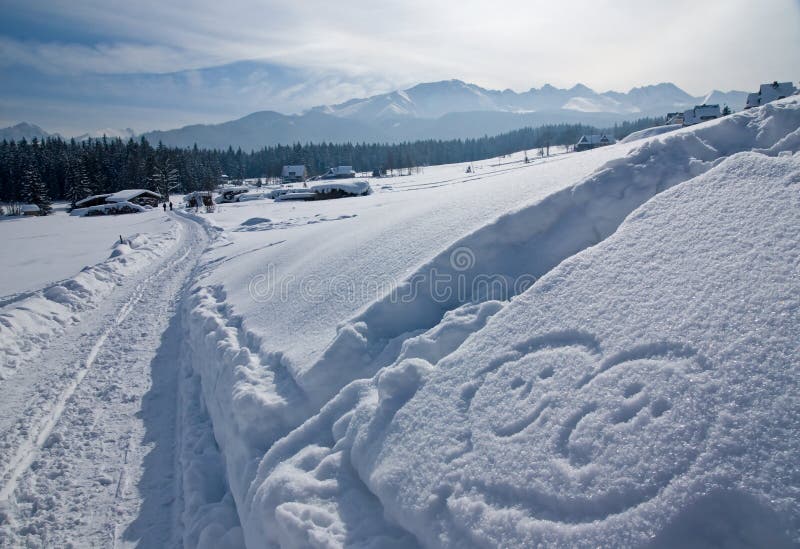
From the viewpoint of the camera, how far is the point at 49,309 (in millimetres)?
9258

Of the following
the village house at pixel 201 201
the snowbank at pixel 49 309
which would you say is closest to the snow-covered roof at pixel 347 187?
the village house at pixel 201 201

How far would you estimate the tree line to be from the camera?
63031 mm

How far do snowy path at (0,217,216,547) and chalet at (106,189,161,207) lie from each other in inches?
2261

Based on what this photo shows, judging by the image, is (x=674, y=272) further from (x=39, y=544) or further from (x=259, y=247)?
(x=259, y=247)

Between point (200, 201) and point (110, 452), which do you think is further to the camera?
point (200, 201)

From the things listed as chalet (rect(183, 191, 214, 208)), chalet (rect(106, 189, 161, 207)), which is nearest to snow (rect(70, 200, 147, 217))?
chalet (rect(106, 189, 161, 207))

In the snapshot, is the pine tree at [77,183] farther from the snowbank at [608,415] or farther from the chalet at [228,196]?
the snowbank at [608,415]

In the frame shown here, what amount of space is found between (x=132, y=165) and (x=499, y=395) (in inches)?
3285

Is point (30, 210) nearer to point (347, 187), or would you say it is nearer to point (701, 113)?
point (347, 187)

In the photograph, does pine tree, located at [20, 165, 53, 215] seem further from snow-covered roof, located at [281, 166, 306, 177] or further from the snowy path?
the snowy path

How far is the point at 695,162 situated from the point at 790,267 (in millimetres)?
2592

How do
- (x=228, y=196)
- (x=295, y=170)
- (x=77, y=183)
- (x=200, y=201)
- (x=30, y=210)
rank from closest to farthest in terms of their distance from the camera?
(x=200, y=201), (x=30, y=210), (x=228, y=196), (x=77, y=183), (x=295, y=170)

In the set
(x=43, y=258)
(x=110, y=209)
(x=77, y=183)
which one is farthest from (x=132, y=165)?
(x=43, y=258)

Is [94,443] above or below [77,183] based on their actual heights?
below
